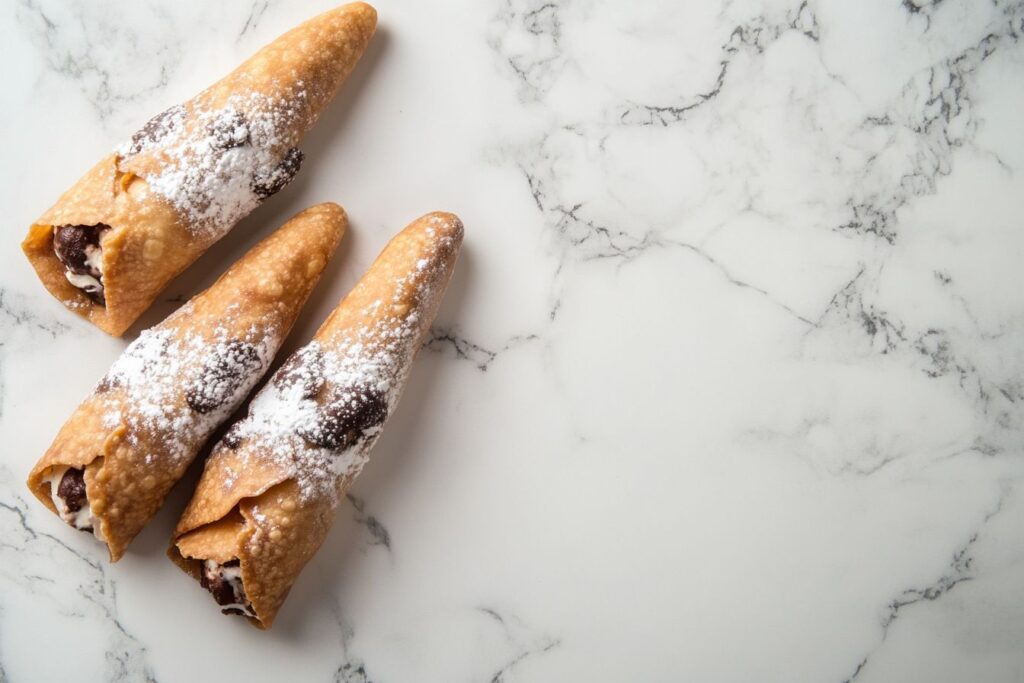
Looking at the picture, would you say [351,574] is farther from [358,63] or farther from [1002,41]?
[1002,41]

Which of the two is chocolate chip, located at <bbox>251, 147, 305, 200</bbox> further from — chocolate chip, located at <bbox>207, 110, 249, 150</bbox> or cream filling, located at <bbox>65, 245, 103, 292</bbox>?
cream filling, located at <bbox>65, 245, 103, 292</bbox>

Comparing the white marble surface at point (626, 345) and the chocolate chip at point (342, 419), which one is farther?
the white marble surface at point (626, 345)

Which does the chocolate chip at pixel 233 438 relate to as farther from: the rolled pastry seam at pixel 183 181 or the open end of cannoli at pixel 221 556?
the rolled pastry seam at pixel 183 181

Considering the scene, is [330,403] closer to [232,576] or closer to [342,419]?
[342,419]

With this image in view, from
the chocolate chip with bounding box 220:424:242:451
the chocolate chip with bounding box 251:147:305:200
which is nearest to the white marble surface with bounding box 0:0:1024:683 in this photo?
the chocolate chip with bounding box 251:147:305:200

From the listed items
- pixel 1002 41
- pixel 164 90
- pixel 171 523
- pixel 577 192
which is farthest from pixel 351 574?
pixel 1002 41

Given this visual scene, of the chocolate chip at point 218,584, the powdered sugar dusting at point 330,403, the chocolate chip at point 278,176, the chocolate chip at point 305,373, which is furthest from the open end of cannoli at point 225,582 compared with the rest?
the chocolate chip at point 278,176
